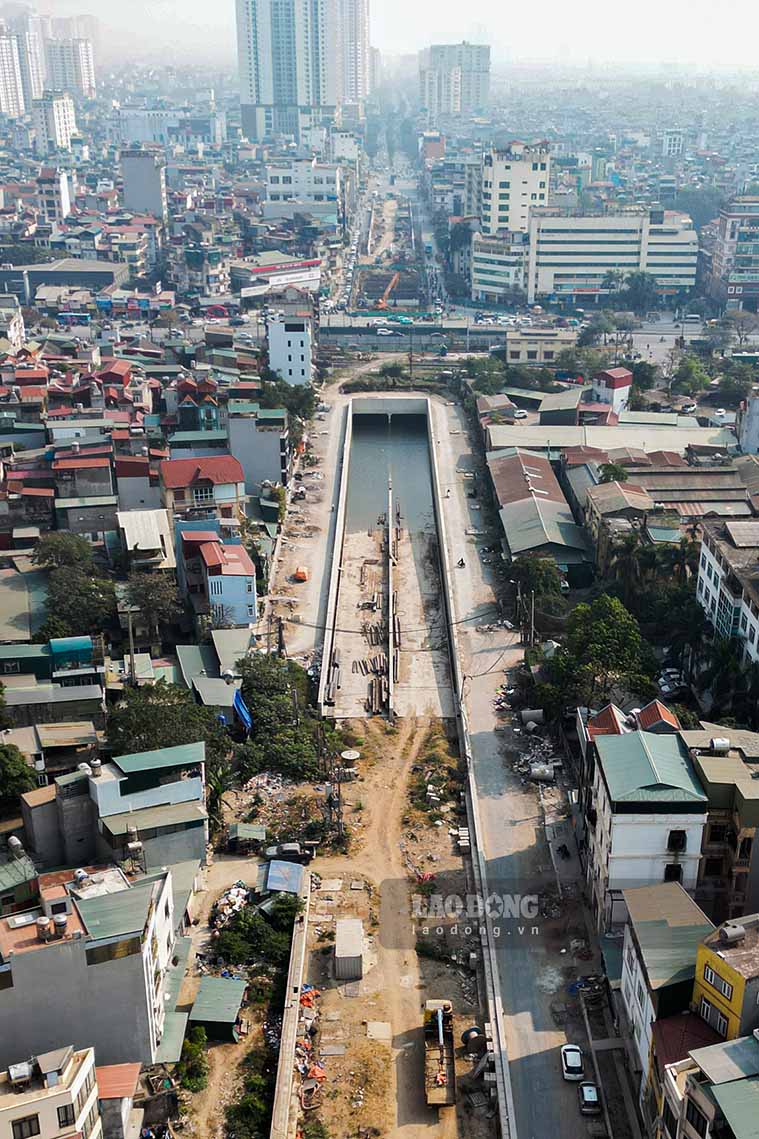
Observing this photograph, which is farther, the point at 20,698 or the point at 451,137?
the point at 451,137

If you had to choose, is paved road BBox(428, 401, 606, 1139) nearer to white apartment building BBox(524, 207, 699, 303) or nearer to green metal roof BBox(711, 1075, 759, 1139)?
green metal roof BBox(711, 1075, 759, 1139)

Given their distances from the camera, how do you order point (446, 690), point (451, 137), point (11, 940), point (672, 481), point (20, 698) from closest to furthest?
point (11, 940)
point (20, 698)
point (446, 690)
point (672, 481)
point (451, 137)

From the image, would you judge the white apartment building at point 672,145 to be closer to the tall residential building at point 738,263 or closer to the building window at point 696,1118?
the tall residential building at point 738,263

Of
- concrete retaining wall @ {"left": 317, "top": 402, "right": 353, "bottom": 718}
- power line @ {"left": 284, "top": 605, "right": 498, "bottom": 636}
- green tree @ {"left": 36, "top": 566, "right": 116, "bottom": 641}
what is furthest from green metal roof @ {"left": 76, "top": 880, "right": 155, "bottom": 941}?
power line @ {"left": 284, "top": 605, "right": 498, "bottom": 636}

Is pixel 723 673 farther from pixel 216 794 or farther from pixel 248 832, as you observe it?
pixel 216 794

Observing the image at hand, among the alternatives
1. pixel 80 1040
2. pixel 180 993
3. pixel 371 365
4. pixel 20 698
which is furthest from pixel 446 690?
pixel 371 365

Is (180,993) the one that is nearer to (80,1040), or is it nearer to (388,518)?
(80,1040)

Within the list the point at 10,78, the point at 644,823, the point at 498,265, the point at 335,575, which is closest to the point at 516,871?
the point at 644,823
